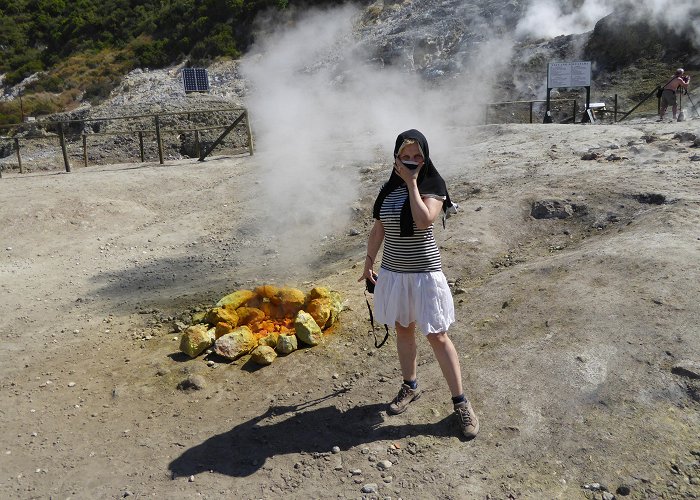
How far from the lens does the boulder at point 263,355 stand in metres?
3.49

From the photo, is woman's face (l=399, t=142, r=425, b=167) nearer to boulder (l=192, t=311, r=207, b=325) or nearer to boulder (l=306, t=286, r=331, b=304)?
boulder (l=306, t=286, r=331, b=304)

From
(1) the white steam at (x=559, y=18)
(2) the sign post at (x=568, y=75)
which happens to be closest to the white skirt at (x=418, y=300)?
(2) the sign post at (x=568, y=75)

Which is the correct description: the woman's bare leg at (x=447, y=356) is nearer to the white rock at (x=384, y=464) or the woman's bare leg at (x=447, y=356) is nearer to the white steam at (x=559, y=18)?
the white rock at (x=384, y=464)

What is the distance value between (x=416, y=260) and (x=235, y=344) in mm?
1562

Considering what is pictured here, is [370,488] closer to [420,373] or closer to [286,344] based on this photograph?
[420,373]

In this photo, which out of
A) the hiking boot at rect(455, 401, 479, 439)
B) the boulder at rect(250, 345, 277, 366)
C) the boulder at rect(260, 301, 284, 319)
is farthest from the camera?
the boulder at rect(260, 301, 284, 319)

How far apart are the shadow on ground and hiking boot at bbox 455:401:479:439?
0.08 metres

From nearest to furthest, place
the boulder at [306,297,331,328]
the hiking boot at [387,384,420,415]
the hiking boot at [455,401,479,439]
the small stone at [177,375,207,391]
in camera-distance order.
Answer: the hiking boot at [455,401,479,439] → the hiking boot at [387,384,420,415] → the small stone at [177,375,207,391] → the boulder at [306,297,331,328]

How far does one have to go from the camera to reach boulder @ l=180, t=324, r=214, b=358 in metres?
3.71

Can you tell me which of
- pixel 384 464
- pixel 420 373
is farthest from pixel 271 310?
pixel 384 464

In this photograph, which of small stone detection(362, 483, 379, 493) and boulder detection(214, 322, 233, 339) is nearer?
small stone detection(362, 483, 379, 493)

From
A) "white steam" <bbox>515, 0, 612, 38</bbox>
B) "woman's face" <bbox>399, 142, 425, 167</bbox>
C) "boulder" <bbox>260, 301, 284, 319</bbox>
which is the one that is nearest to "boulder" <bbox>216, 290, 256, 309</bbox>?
"boulder" <bbox>260, 301, 284, 319</bbox>

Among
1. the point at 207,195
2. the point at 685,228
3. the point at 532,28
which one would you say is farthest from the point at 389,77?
the point at 685,228

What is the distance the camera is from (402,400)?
2.85 meters
